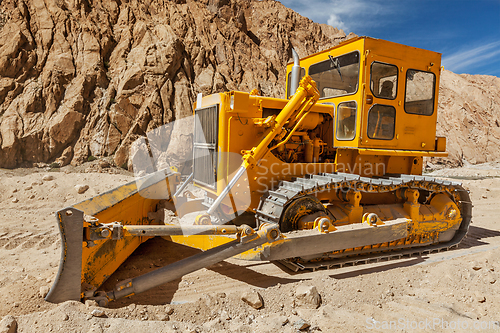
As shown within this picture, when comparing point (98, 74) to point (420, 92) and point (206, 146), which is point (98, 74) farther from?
point (420, 92)

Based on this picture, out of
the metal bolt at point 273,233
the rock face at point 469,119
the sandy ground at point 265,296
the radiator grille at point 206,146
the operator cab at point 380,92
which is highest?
the rock face at point 469,119

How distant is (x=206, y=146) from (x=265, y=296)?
241 centimetres

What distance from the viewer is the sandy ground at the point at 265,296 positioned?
108 inches

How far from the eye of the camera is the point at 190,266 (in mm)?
3250

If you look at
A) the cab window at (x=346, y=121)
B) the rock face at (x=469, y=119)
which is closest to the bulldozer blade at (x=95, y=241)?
the cab window at (x=346, y=121)

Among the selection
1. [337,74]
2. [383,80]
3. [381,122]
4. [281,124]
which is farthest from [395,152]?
[281,124]

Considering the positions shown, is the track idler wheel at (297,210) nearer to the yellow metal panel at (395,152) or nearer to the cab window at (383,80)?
the yellow metal panel at (395,152)

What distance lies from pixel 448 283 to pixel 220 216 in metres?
3.10

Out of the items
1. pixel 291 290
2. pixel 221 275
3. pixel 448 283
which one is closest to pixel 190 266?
pixel 221 275

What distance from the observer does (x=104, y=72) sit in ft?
54.4

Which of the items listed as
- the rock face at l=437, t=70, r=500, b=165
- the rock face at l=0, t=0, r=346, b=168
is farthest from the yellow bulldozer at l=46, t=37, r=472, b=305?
the rock face at l=437, t=70, r=500, b=165

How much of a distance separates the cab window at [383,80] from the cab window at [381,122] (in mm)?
202

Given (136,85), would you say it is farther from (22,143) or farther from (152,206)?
(152,206)

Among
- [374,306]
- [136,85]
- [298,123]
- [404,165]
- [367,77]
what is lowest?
[374,306]
